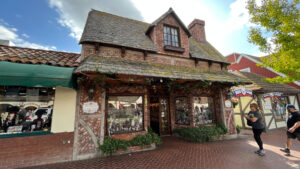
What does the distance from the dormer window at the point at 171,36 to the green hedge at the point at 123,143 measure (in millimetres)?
5604

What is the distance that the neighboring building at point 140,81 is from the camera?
16.1 ft

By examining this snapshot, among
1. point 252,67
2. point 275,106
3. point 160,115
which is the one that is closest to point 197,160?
point 160,115

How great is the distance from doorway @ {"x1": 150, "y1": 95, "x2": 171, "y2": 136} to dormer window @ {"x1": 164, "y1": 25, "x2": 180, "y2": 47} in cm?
373

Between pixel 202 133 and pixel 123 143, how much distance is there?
4.39 metres

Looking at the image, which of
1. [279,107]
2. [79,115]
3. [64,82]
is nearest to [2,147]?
[79,115]

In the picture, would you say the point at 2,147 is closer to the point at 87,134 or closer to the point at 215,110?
the point at 87,134

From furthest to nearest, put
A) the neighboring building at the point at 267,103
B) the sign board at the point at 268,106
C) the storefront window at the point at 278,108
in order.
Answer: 1. the storefront window at the point at 278,108
2. the sign board at the point at 268,106
3. the neighboring building at the point at 267,103

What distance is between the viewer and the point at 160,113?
8234mm

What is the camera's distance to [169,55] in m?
7.45

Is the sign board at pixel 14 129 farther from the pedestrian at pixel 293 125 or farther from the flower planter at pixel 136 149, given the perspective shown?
the pedestrian at pixel 293 125

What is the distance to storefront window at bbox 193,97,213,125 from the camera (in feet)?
25.1

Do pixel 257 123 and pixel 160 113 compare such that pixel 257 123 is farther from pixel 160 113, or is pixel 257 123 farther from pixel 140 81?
pixel 140 81

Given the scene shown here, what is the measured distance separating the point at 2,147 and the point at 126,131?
4.10 metres

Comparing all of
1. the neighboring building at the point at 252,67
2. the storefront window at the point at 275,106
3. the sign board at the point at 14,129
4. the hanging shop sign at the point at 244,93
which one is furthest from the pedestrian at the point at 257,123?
the neighboring building at the point at 252,67
